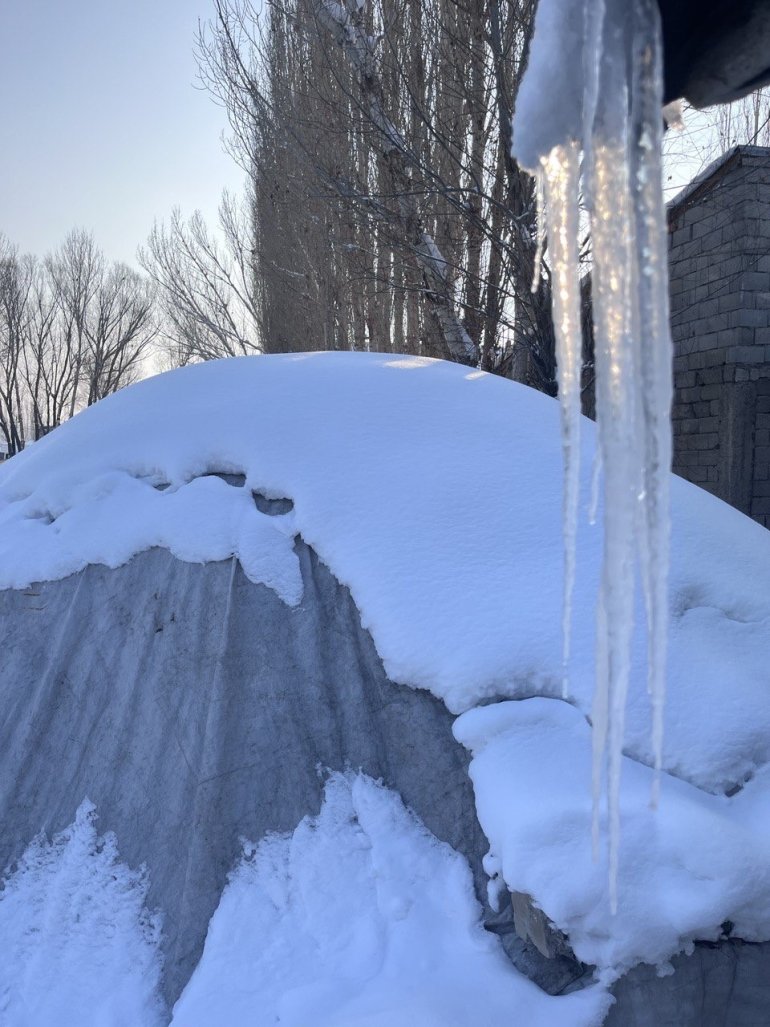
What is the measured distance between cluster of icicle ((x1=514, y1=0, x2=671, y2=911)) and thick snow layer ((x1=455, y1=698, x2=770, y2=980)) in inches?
14.3

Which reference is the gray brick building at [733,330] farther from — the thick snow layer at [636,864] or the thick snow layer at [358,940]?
the thick snow layer at [358,940]

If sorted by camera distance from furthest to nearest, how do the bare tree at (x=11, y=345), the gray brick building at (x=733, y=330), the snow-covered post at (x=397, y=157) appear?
the bare tree at (x=11, y=345) → the gray brick building at (x=733, y=330) → the snow-covered post at (x=397, y=157)

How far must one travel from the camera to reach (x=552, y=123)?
1.12 m

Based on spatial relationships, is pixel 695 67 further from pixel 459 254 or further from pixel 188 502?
pixel 459 254

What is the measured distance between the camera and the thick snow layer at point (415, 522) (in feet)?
6.84

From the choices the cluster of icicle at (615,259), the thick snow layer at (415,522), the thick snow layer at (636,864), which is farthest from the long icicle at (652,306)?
the thick snow layer at (415,522)

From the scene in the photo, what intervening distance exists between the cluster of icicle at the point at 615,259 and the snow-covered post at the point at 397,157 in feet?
16.9

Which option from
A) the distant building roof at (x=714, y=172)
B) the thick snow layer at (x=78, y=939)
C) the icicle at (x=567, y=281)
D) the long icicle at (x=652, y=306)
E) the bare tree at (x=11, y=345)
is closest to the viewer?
the long icicle at (x=652, y=306)

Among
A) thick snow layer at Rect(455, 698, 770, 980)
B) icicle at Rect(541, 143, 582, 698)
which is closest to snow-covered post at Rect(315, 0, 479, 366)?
icicle at Rect(541, 143, 582, 698)

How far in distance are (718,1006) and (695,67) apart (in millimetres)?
1903

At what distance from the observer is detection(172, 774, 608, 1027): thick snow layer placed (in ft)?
5.57

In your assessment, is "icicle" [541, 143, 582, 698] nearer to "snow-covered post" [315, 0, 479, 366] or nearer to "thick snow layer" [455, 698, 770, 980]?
"thick snow layer" [455, 698, 770, 980]

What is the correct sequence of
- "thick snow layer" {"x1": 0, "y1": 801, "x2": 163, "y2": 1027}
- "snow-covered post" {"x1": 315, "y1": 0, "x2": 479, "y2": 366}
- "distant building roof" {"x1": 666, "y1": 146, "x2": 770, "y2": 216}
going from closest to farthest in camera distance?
"thick snow layer" {"x1": 0, "y1": 801, "x2": 163, "y2": 1027}, "snow-covered post" {"x1": 315, "y1": 0, "x2": 479, "y2": 366}, "distant building roof" {"x1": 666, "y1": 146, "x2": 770, "y2": 216}

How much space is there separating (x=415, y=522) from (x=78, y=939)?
162 centimetres
